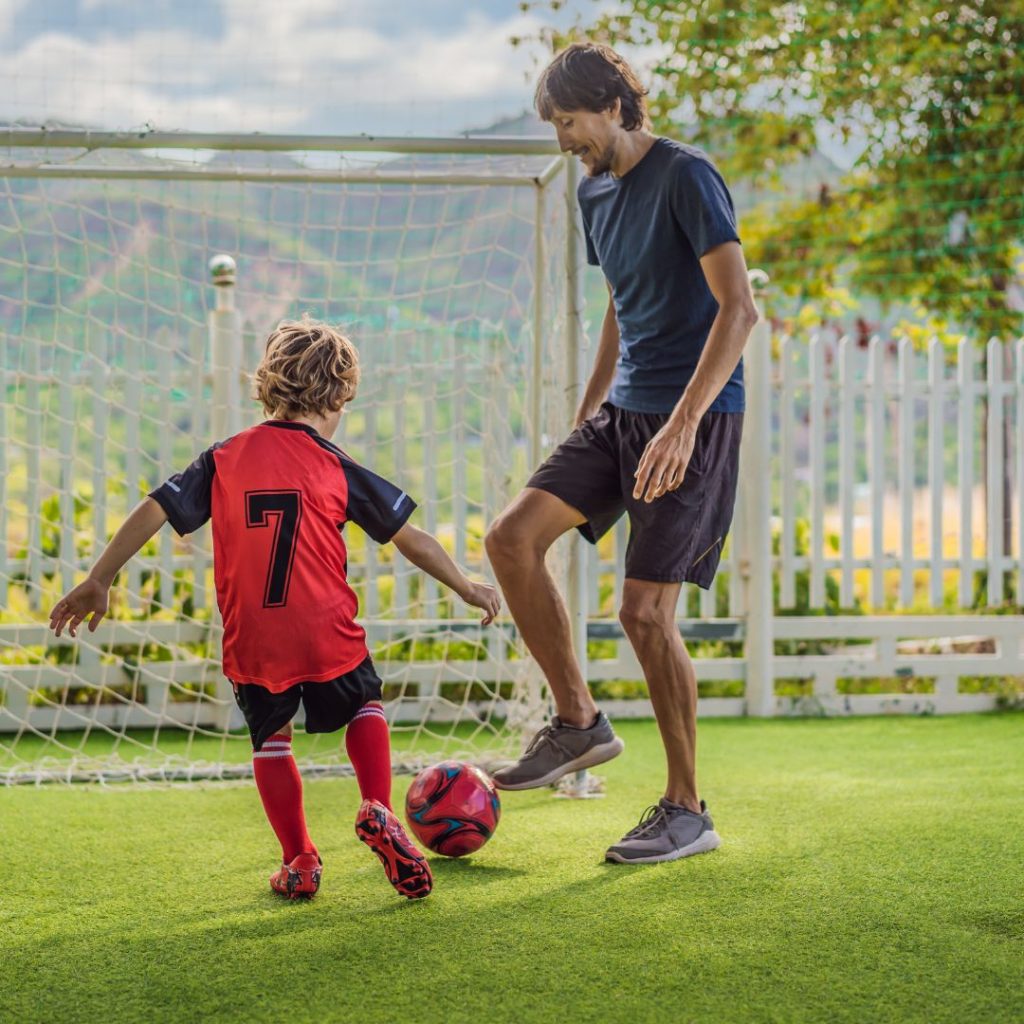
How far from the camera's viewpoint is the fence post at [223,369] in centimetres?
525

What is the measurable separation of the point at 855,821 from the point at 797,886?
0.76 meters

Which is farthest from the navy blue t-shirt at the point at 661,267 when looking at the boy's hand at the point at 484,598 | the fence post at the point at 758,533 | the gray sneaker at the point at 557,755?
the fence post at the point at 758,533

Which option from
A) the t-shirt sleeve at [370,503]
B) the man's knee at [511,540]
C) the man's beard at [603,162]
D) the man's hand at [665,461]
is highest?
the man's beard at [603,162]

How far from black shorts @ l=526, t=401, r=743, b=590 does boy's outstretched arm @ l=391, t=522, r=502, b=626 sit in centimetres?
45

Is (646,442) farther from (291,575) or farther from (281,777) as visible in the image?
(281,777)

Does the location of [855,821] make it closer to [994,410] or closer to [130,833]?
[130,833]

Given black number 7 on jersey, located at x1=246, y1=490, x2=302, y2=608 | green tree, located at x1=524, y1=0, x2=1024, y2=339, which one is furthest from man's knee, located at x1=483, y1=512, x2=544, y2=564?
green tree, located at x1=524, y1=0, x2=1024, y2=339

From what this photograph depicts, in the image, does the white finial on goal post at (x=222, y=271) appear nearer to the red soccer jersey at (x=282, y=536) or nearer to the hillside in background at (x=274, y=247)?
the hillside in background at (x=274, y=247)

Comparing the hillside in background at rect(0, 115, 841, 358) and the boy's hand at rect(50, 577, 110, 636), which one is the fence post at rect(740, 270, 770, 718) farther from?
the boy's hand at rect(50, 577, 110, 636)

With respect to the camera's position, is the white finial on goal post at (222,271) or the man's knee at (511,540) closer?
the man's knee at (511,540)

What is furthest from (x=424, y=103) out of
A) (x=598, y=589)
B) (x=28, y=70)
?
(x=598, y=589)

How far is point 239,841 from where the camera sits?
341cm

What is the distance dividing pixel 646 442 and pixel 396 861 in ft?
4.00

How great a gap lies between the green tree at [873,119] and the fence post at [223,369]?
4931 mm
